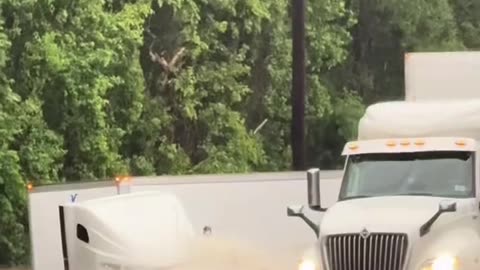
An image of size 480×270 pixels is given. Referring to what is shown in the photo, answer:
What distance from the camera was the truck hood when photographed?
1102 cm

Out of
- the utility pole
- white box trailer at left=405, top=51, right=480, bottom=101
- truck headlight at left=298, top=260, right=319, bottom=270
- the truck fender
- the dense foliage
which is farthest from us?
the dense foliage

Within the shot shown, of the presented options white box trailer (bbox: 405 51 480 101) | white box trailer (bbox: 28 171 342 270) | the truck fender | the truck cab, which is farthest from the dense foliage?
the truck fender

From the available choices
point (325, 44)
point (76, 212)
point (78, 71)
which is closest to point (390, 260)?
point (76, 212)

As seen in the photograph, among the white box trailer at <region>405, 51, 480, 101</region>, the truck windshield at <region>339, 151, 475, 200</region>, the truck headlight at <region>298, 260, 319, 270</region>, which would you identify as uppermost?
the white box trailer at <region>405, 51, 480, 101</region>

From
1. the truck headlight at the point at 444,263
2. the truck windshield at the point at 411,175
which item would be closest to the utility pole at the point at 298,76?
the truck windshield at the point at 411,175

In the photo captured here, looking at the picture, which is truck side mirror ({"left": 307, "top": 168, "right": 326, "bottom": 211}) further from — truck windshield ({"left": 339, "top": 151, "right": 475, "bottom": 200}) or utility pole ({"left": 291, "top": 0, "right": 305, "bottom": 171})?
utility pole ({"left": 291, "top": 0, "right": 305, "bottom": 171})

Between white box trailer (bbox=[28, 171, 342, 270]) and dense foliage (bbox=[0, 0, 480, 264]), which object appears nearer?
white box trailer (bbox=[28, 171, 342, 270])

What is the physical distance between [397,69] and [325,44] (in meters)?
1.92

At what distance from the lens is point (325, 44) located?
80.8ft

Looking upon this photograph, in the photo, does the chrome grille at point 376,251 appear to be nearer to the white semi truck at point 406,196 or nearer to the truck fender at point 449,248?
the white semi truck at point 406,196

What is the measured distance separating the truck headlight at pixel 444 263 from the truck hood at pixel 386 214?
13.7 inches

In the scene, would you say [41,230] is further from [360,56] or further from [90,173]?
[360,56]

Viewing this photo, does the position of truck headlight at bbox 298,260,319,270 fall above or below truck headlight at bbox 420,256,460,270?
below

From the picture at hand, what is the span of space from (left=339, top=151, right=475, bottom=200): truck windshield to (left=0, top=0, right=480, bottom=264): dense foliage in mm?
10356
